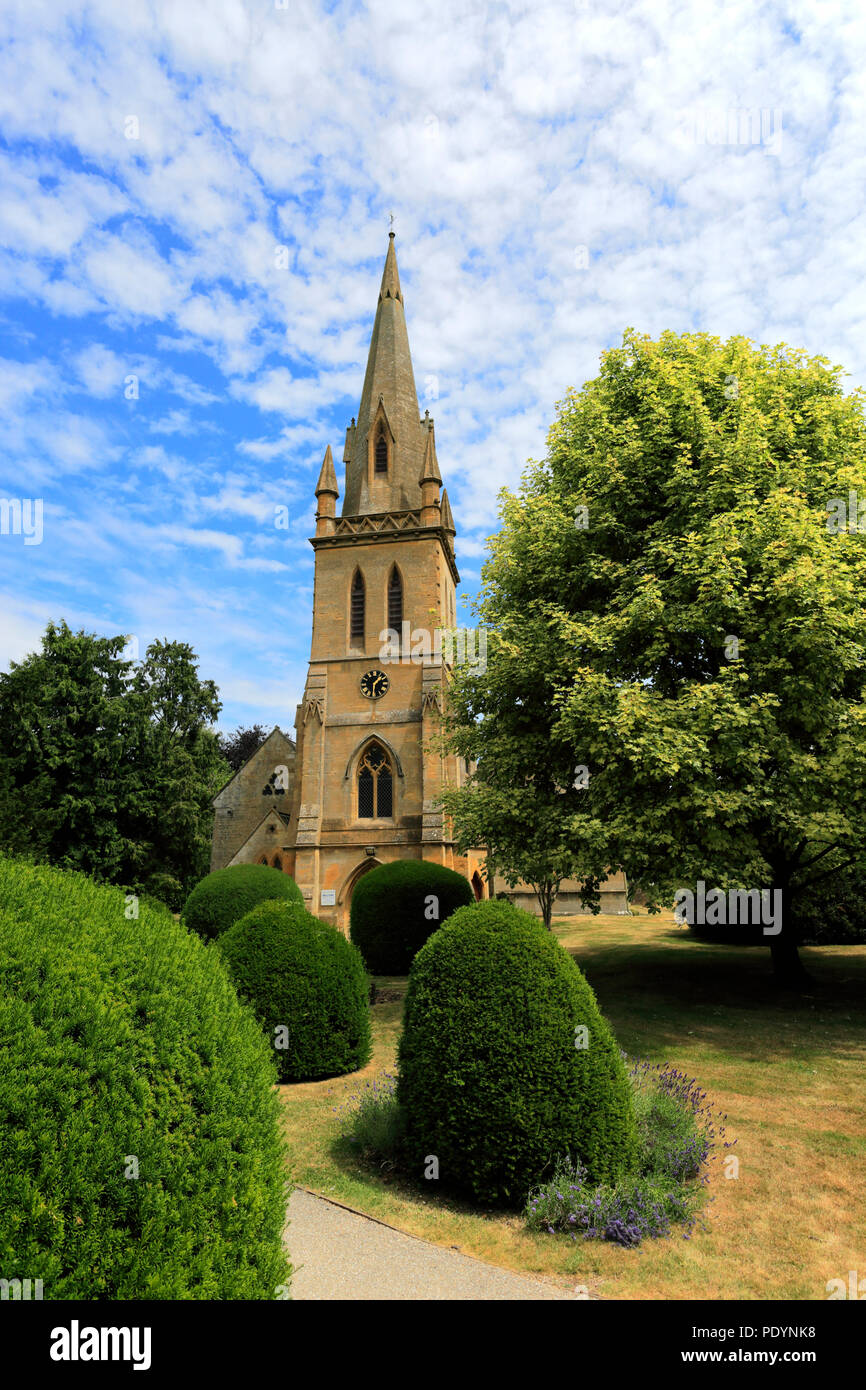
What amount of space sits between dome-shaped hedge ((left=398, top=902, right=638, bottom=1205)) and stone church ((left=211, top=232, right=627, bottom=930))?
65.7 feet

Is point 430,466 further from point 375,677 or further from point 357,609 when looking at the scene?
point 375,677

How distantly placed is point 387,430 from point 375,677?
12392 mm

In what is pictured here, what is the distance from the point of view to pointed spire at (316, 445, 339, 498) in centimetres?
3350

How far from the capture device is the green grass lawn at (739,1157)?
16.1 feet

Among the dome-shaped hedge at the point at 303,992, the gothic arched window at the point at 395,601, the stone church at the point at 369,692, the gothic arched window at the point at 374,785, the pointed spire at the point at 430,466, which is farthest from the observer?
the pointed spire at the point at 430,466

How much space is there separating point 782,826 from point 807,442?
723 centimetres

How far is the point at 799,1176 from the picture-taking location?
21.2ft

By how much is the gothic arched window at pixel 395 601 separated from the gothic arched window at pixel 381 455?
18.9 feet

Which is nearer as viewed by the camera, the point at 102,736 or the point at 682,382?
the point at 682,382

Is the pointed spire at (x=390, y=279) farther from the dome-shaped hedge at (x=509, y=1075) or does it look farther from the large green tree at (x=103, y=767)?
the dome-shaped hedge at (x=509, y=1075)

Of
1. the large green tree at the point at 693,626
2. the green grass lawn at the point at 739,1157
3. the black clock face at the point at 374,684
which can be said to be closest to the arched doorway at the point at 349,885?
the black clock face at the point at 374,684
